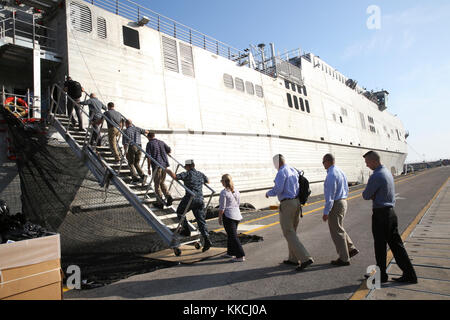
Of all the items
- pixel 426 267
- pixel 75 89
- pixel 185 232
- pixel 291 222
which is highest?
pixel 75 89

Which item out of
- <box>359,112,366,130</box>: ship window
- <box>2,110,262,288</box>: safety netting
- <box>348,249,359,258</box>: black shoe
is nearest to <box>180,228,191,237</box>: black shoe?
<box>2,110,262,288</box>: safety netting

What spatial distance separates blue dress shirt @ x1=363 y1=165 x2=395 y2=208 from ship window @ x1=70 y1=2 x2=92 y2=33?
10721 millimetres

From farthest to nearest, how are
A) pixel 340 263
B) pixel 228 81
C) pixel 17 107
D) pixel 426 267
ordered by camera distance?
pixel 228 81 < pixel 17 107 < pixel 340 263 < pixel 426 267

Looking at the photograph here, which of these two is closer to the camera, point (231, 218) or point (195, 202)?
point (231, 218)

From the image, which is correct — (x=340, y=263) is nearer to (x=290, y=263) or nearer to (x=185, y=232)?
(x=290, y=263)

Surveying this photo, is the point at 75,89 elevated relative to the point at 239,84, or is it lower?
lower

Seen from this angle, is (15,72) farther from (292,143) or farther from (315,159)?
(315,159)

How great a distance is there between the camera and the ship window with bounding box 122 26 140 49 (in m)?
11.2

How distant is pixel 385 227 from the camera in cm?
355

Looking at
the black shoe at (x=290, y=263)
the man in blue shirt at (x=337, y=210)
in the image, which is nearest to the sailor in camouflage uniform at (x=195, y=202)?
the black shoe at (x=290, y=263)

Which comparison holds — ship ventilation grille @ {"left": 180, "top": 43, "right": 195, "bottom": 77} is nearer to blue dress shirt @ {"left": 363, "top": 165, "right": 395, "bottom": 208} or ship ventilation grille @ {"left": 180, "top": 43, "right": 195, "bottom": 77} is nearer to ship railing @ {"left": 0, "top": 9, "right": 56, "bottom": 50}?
ship railing @ {"left": 0, "top": 9, "right": 56, "bottom": 50}

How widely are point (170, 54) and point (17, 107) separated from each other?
692 cm

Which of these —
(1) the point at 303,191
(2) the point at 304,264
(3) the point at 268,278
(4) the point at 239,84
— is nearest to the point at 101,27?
(4) the point at 239,84
